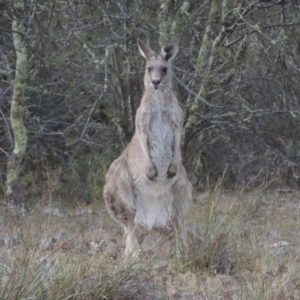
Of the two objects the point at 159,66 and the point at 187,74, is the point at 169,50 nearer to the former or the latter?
the point at 159,66

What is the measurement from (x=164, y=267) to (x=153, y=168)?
191cm

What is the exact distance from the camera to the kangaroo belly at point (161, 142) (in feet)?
22.1

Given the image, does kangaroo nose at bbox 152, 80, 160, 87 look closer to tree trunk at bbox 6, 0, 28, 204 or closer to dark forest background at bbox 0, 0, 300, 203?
dark forest background at bbox 0, 0, 300, 203

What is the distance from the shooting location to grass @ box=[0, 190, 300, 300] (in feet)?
14.8

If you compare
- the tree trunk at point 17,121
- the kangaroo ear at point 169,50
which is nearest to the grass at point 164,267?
the kangaroo ear at point 169,50

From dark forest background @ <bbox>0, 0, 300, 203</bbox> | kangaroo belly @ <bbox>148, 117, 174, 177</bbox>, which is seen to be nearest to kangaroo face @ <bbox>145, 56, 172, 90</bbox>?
kangaroo belly @ <bbox>148, 117, 174, 177</bbox>

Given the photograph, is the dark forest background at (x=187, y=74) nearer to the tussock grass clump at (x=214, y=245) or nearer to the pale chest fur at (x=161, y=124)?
the pale chest fur at (x=161, y=124)

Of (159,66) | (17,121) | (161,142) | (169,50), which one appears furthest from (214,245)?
(17,121)

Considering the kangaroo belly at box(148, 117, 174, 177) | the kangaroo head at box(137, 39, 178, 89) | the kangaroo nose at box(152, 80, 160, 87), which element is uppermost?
the kangaroo head at box(137, 39, 178, 89)

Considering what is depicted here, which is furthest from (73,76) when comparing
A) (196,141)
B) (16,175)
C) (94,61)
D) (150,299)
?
(150,299)

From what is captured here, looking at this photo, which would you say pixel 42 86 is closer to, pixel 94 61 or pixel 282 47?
pixel 94 61

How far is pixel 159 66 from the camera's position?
22.2 feet

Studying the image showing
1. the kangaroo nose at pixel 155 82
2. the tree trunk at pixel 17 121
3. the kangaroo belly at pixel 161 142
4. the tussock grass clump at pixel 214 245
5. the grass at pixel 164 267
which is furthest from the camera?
the tree trunk at pixel 17 121

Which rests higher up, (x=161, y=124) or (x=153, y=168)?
(x=161, y=124)
